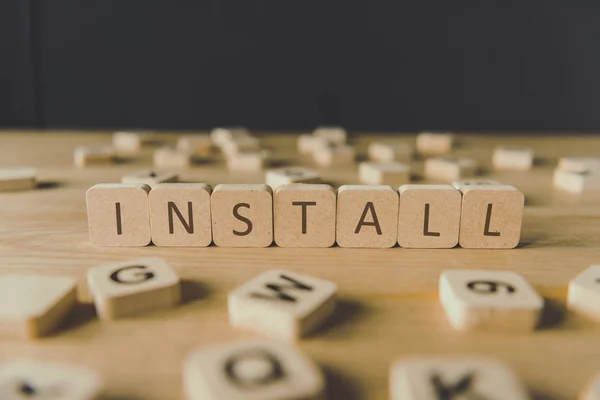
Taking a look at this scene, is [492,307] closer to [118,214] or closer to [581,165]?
[118,214]

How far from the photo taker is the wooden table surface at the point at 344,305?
54 cm

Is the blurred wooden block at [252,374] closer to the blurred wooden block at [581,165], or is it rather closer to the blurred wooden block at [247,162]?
the blurred wooden block at [247,162]

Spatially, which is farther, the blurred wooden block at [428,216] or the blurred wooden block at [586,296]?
the blurred wooden block at [428,216]

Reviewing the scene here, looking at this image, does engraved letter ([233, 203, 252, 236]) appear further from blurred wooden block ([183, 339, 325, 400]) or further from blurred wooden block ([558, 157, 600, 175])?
blurred wooden block ([558, 157, 600, 175])

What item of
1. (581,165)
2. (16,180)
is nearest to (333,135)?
(581,165)

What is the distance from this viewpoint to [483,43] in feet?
8.95

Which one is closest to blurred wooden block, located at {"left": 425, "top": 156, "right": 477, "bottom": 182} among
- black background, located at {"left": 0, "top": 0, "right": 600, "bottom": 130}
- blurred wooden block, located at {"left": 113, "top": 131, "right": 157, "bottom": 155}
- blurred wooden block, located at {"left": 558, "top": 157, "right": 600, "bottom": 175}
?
blurred wooden block, located at {"left": 558, "top": 157, "right": 600, "bottom": 175}

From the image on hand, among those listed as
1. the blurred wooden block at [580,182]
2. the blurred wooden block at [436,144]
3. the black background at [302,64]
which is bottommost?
the blurred wooden block at [580,182]

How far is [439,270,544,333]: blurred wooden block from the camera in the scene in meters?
0.60

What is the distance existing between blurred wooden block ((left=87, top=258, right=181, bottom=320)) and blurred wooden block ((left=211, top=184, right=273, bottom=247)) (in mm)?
156

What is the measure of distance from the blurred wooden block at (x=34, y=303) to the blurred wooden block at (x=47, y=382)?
0.07 meters

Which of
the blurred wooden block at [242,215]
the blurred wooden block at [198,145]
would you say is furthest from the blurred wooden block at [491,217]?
the blurred wooden block at [198,145]

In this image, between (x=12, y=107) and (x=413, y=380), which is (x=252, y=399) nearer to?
(x=413, y=380)

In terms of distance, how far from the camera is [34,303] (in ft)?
1.96
